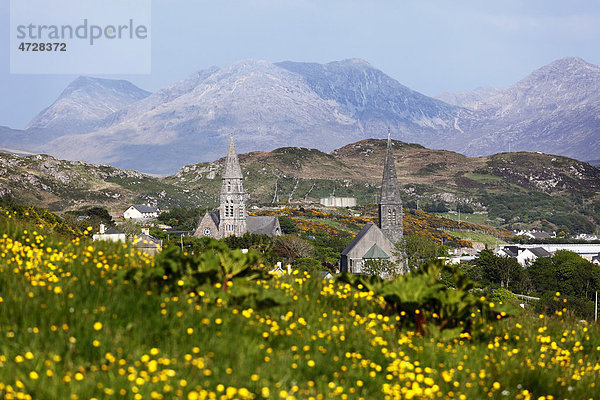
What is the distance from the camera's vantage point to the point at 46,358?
20.0 feet

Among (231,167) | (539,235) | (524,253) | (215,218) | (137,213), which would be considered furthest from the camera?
(539,235)

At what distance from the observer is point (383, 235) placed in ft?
251

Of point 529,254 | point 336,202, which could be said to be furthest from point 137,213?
point 529,254

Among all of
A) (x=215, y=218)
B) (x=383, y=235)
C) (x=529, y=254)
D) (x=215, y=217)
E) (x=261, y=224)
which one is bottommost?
(x=529, y=254)

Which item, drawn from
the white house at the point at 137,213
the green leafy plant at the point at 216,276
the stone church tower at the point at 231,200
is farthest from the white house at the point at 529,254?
the green leafy plant at the point at 216,276

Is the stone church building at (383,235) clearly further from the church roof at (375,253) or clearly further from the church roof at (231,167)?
the church roof at (231,167)

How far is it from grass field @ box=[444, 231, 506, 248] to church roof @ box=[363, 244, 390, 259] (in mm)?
67905

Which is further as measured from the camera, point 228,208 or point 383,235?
point 228,208

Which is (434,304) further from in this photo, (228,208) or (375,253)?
(228,208)

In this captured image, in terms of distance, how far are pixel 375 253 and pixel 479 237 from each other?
8135 centimetres

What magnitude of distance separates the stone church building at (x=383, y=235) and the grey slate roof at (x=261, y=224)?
2309 cm

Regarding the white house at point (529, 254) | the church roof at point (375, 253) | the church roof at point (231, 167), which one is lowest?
the white house at point (529, 254)

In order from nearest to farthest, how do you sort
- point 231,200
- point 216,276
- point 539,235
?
point 216,276 < point 231,200 < point 539,235

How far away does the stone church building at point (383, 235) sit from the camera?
2945 inches
